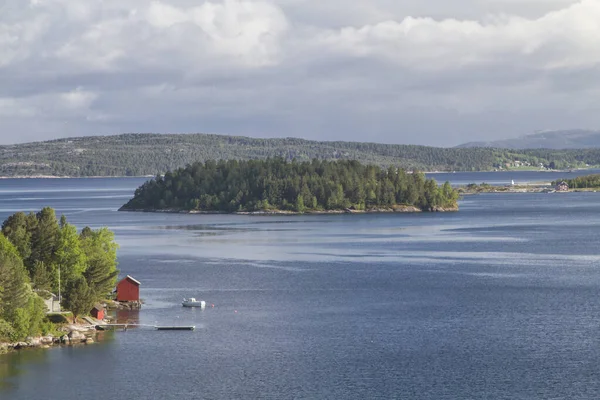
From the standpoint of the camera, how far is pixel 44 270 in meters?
57.0

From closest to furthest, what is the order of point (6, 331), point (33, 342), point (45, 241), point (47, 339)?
1. point (6, 331)
2. point (33, 342)
3. point (47, 339)
4. point (45, 241)

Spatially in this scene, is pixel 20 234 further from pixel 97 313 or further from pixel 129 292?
pixel 97 313

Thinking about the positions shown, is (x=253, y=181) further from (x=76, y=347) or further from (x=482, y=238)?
(x=76, y=347)

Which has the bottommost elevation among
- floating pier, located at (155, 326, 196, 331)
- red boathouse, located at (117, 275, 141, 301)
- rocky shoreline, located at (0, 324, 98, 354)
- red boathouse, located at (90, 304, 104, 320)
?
floating pier, located at (155, 326, 196, 331)

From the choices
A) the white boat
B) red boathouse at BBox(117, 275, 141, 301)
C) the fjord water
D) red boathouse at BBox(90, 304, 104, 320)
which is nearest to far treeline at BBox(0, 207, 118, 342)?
red boathouse at BBox(90, 304, 104, 320)

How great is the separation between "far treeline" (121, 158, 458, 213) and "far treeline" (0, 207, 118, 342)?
337 feet

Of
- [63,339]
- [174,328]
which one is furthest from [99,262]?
[63,339]

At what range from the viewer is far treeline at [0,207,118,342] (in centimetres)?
4788

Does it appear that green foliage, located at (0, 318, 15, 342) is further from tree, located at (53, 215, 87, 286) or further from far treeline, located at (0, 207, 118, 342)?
tree, located at (53, 215, 87, 286)

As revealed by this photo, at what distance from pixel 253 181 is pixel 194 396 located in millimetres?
133599

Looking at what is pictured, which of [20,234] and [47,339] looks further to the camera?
[20,234]

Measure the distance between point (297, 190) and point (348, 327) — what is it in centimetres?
11533

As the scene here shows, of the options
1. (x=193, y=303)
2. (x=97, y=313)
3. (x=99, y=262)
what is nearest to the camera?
(x=97, y=313)

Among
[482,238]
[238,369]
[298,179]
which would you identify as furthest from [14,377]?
[298,179]
